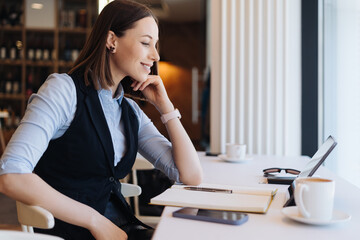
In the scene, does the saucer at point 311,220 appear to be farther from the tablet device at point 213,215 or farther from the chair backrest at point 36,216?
the chair backrest at point 36,216

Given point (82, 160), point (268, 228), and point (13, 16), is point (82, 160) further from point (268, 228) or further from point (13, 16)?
point (13, 16)

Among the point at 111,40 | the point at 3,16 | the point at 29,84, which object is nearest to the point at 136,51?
the point at 111,40

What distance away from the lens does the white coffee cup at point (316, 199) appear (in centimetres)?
90

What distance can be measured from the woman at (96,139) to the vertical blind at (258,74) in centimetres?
125

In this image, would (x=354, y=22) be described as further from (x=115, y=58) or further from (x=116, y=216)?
(x=116, y=216)

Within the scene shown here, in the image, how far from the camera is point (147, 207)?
2598 millimetres

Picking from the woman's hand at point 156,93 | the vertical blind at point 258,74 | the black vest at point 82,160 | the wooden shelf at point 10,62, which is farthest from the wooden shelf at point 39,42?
the black vest at point 82,160

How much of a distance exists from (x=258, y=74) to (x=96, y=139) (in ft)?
5.52

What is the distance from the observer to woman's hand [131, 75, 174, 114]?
1637 millimetres

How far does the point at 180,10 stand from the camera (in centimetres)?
855

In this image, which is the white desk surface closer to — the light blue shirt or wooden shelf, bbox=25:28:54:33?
the light blue shirt

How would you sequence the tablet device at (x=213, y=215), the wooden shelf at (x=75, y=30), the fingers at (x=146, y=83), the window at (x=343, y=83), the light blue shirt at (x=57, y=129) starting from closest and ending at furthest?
1. the tablet device at (x=213, y=215)
2. the light blue shirt at (x=57, y=129)
3. the fingers at (x=146, y=83)
4. the window at (x=343, y=83)
5. the wooden shelf at (x=75, y=30)

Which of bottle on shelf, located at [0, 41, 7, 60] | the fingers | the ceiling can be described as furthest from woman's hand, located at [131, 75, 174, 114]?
the ceiling

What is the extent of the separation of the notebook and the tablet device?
3cm
